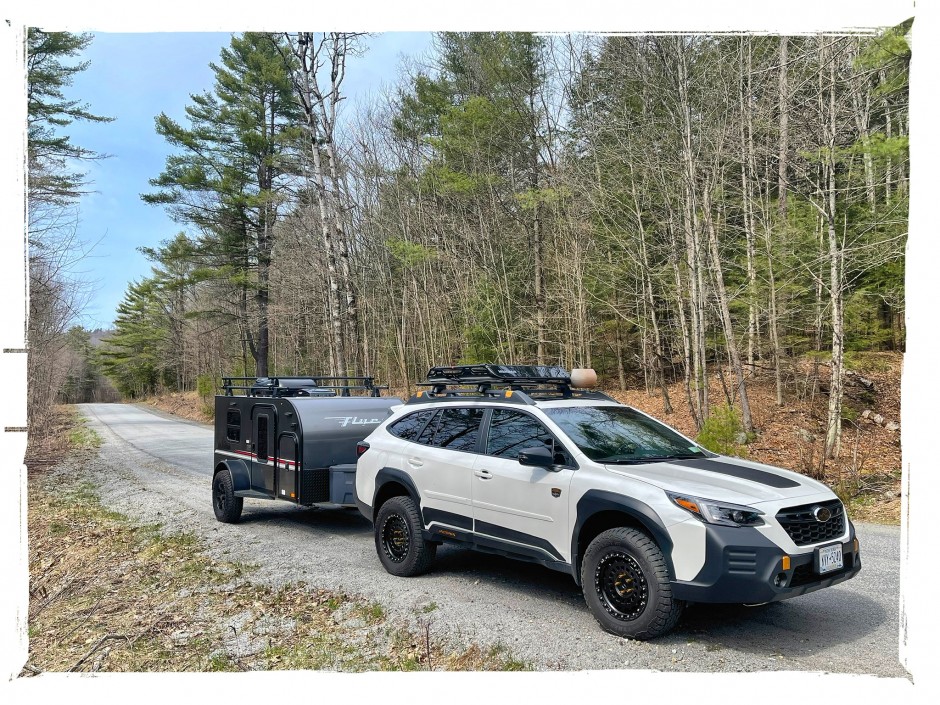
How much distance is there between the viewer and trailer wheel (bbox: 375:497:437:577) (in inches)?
256

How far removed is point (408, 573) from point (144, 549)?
12.8 feet

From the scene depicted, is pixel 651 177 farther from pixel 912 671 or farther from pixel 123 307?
pixel 123 307

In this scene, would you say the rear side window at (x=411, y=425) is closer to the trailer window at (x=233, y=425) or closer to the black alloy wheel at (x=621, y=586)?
the black alloy wheel at (x=621, y=586)

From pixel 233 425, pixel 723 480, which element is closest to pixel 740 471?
pixel 723 480

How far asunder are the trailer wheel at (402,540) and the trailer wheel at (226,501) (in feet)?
11.5

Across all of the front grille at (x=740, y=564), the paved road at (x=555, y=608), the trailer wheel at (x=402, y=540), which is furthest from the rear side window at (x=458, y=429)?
the front grille at (x=740, y=564)

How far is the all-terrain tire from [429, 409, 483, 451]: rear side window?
1681 mm

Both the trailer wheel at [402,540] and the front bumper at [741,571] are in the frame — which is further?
the trailer wheel at [402,540]

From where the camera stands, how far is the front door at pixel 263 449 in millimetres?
9125

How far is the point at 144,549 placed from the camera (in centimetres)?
839

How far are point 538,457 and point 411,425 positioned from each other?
6.84 ft

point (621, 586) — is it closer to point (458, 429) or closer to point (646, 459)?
point (646, 459)

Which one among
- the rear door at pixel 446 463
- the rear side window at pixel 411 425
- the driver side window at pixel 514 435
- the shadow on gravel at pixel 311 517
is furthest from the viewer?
the shadow on gravel at pixel 311 517

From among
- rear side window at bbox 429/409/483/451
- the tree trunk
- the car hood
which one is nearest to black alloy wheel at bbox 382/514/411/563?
rear side window at bbox 429/409/483/451
